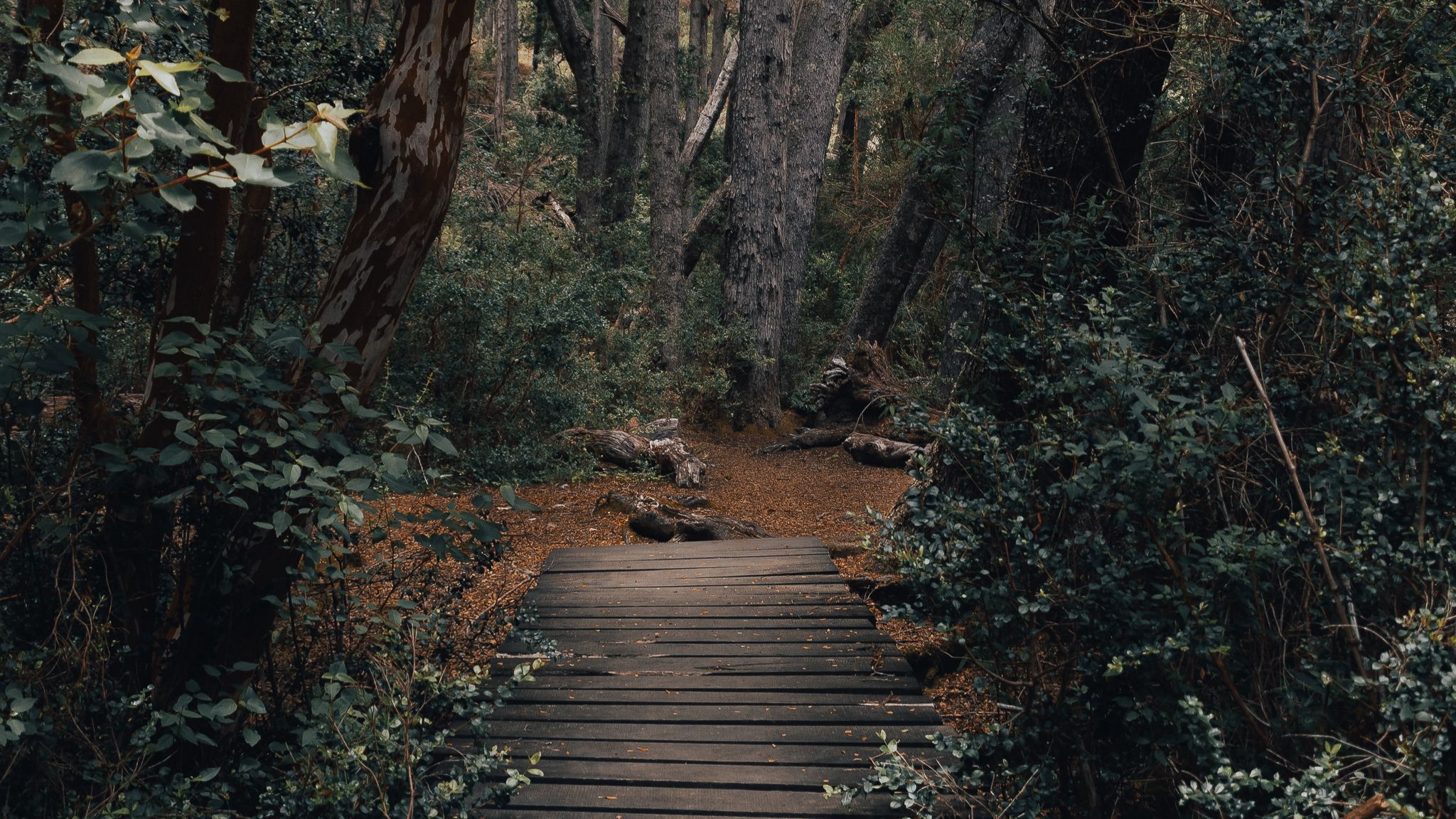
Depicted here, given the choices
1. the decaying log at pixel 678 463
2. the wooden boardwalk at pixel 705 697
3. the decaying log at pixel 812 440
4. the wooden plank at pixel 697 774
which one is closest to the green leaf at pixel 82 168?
the wooden boardwalk at pixel 705 697

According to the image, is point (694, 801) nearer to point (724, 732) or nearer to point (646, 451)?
point (724, 732)

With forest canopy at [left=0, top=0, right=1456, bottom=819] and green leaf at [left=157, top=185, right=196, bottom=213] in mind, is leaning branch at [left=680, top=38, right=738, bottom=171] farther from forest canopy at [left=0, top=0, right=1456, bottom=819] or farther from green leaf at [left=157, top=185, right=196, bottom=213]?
green leaf at [left=157, top=185, right=196, bottom=213]

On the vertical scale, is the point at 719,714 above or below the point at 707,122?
below

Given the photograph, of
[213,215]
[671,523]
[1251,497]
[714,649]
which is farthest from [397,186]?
[671,523]

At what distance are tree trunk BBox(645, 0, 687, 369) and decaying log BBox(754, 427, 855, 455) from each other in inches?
81.2

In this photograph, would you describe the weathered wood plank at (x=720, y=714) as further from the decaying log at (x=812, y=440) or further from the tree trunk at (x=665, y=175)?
the tree trunk at (x=665, y=175)

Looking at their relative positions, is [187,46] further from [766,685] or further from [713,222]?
[713,222]

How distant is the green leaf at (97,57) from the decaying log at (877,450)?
951 cm

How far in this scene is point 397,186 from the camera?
→ 3.41 metres

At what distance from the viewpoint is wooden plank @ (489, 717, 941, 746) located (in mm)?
3744

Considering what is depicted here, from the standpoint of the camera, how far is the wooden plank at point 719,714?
12.8 ft

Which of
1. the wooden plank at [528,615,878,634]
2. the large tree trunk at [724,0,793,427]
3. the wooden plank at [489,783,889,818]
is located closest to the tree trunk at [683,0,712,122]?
the large tree trunk at [724,0,793,427]

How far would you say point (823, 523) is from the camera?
865cm

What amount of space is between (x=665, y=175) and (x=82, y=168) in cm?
1138
